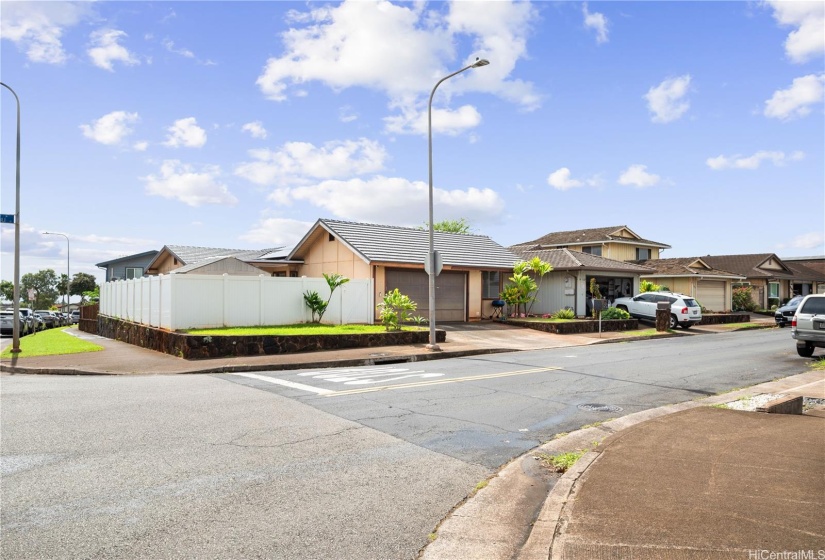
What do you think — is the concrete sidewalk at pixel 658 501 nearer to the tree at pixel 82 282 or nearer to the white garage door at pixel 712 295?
the white garage door at pixel 712 295

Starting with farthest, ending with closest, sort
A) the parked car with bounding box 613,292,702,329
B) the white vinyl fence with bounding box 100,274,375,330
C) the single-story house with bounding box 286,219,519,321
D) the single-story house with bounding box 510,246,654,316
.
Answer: the single-story house with bounding box 510,246,654,316
the parked car with bounding box 613,292,702,329
the single-story house with bounding box 286,219,519,321
the white vinyl fence with bounding box 100,274,375,330

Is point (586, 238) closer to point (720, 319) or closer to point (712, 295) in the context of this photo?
point (712, 295)

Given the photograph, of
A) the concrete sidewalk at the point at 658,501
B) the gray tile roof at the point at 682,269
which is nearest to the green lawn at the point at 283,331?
the concrete sidewalk at the point at 658,501

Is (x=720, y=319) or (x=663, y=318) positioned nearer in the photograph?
(x=663, y=318)

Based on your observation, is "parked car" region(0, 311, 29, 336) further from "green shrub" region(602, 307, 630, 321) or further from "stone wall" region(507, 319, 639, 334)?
"green shrub" region(602, 307, 630, 321)

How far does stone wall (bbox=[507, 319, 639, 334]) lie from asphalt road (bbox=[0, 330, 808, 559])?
41.8 feet

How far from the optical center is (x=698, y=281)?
41969 mm

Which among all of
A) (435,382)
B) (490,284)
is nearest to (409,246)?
(490,284)

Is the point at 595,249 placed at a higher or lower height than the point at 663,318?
higher

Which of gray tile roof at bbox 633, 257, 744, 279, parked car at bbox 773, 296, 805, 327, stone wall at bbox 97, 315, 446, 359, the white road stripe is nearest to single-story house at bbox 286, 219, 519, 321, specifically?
stone wall at bbox 97, 315, 446, 359

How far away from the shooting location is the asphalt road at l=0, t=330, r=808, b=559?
4496 millimetres

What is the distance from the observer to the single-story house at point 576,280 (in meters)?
32.0

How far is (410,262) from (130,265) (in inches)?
1293

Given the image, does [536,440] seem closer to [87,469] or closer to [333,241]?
[87,469]
